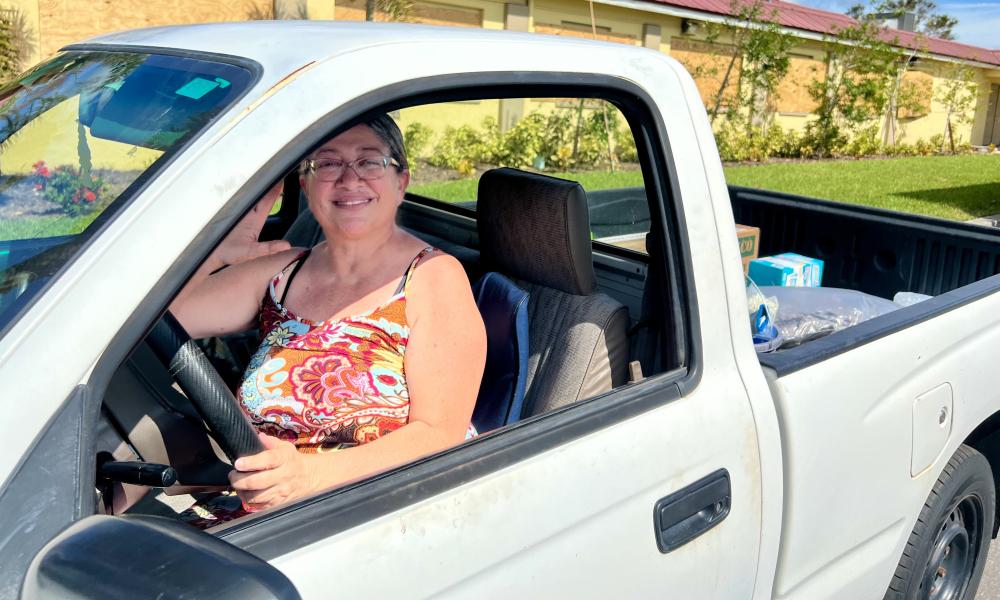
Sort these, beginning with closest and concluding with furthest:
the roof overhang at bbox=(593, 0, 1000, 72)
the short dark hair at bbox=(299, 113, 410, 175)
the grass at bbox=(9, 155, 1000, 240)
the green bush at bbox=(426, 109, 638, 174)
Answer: the short dark hair at bbox=(299, 113, 410, 175) → the grass at bbox=(9, 155, 1000, 240) → the green bush at bbox=(426, 109, 638, 174) → the roof overhang at bbox=(593, 0, 1000, 72)

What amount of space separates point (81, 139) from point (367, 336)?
2.30ft

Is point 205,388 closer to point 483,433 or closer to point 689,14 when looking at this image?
point 483,433

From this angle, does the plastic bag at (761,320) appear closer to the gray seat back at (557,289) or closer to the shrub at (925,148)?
the gray seat back at (557,289)

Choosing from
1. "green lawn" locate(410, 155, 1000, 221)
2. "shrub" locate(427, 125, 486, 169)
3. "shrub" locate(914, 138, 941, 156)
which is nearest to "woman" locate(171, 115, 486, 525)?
"green lawn" locate(410, 155, 1000, 221)

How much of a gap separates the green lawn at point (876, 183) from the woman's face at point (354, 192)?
6.96 m

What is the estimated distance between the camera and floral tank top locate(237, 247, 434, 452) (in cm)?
188

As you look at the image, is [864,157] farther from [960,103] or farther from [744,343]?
[744,343]

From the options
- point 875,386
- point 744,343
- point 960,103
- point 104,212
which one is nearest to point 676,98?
point 744,343

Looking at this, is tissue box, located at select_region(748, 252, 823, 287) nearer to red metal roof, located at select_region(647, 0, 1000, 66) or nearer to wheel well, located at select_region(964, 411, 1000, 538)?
wheel well, located at select_region(964, 411, 1000, 538)

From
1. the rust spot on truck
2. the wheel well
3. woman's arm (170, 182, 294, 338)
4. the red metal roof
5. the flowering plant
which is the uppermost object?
the red metal roof

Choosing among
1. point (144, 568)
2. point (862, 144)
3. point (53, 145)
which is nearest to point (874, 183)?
point (862, 144)

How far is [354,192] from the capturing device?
2008 mm

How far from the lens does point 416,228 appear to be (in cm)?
321

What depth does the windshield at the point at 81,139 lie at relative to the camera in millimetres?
1261
